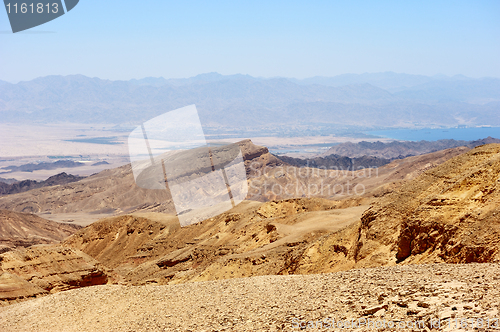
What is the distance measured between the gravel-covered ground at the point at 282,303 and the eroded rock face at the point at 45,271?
3.85 metres

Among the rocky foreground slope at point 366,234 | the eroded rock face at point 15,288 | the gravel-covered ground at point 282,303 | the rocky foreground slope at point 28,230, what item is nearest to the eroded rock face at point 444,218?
the rocky foreground slope at point 366,234

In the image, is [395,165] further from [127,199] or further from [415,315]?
[415,315]

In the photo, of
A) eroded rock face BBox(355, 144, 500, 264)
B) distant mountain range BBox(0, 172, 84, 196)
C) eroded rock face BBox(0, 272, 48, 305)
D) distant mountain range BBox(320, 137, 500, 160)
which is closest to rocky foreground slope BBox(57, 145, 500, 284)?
eroded rock face BBox(355, 144, 500, 264)

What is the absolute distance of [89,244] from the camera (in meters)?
40.8

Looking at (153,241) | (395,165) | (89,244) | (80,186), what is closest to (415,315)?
(153,241)

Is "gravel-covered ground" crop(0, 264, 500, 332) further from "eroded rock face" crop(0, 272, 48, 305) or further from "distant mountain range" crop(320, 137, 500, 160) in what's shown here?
"distant mountain range" crop(320, 137, 500, 160)

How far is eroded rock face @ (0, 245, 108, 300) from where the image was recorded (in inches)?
763

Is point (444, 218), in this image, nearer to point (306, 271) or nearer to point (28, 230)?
point (306, 271)

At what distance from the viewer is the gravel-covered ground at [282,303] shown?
7.27 metres

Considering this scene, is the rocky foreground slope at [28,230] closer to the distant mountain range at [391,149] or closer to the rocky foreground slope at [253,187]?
the rocky foreground slope at [253,187]

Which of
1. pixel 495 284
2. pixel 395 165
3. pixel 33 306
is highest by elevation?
pixel 495 284

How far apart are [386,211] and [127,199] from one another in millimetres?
75440

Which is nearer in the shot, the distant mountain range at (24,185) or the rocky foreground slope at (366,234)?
the rocky foreground slope at (366,234)

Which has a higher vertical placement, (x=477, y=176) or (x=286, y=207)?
(x=477, y=176)
